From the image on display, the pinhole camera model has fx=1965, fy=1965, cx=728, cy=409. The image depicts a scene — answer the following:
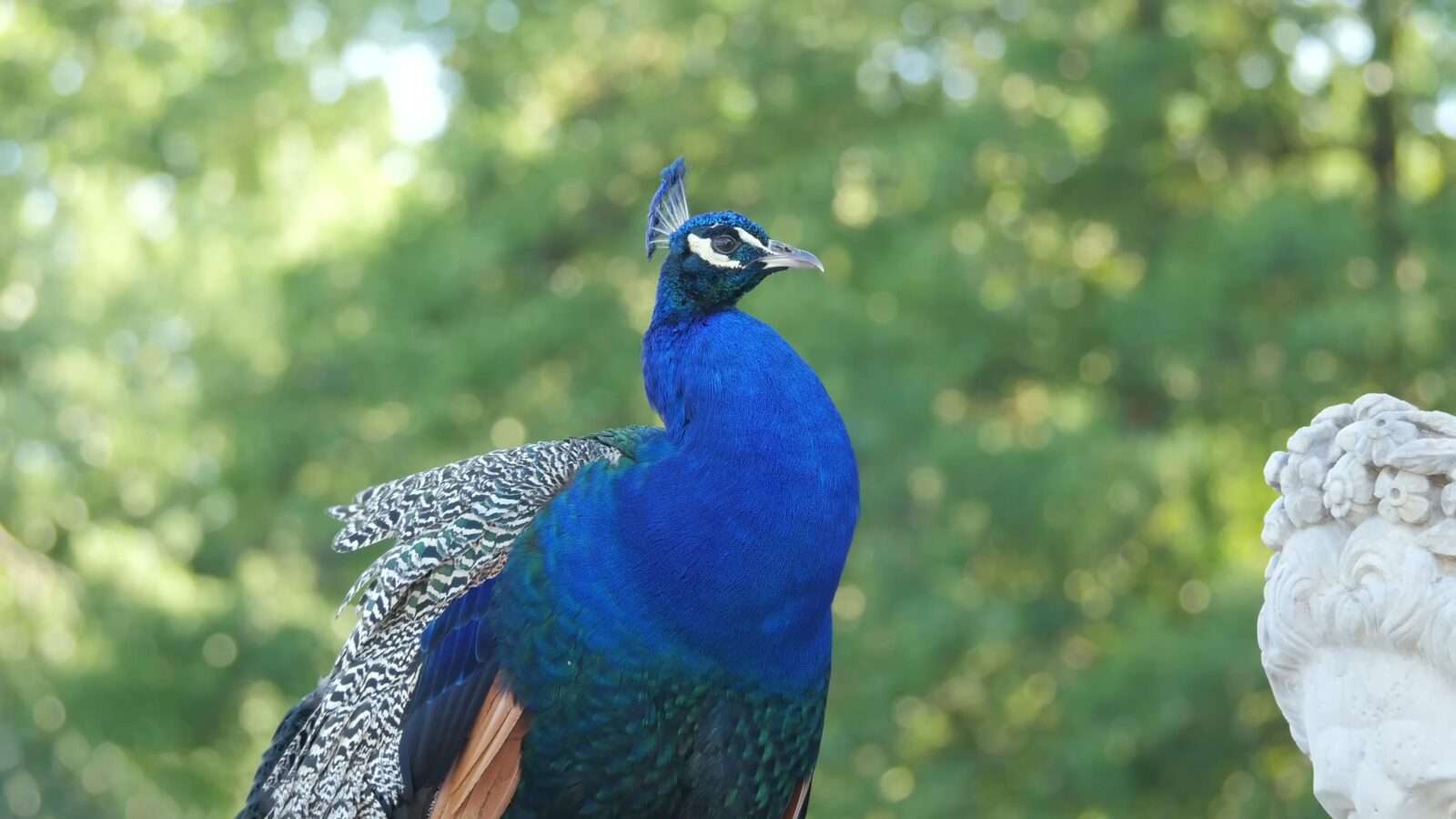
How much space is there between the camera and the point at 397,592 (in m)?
2.97

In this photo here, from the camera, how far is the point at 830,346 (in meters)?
7.11

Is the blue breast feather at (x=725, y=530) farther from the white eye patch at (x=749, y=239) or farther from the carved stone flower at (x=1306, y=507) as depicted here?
the carved stone flower at (x=1306, y=507)

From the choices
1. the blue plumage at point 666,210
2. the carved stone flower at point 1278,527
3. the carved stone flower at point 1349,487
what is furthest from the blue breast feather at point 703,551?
the carved stone flower at point 1349,487

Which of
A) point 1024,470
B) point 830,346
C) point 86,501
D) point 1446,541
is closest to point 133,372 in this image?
point 86,501

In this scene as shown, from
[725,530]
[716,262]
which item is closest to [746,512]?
[725,530]

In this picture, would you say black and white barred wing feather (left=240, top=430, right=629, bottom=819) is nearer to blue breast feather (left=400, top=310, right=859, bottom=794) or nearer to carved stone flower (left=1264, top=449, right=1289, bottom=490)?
blue breast feather (left=400, top=310, right=859, bottom=794)

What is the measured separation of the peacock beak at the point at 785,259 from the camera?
3.12 metres

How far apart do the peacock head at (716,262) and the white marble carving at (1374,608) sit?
51.0 inches

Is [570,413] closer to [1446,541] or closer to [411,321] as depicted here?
[411,321]

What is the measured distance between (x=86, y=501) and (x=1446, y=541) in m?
7.47

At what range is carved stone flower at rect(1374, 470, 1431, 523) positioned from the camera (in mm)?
1812

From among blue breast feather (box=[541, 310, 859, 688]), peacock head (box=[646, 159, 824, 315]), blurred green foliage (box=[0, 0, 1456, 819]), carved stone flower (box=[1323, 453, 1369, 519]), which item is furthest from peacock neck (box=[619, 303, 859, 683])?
blurred green foliage (box=[0, 0, 1456, 819])

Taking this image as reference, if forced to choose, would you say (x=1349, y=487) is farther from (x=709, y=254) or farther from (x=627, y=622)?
(x=709, y=254)

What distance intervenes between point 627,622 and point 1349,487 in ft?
3.88
